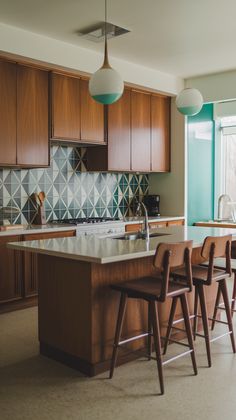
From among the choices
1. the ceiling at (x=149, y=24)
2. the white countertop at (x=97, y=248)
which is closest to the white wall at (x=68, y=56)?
the ceiling at (x=149, y=24)

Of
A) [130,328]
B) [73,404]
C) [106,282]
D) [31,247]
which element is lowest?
[73,404]

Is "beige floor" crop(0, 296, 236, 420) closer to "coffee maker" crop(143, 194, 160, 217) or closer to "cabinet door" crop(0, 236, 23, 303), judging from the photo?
"cabinet door" crop(0, 236, 23, 303)

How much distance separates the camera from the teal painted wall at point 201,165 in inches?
271

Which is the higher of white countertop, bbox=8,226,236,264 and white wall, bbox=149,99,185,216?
white wall, bbox=149,99,185,216

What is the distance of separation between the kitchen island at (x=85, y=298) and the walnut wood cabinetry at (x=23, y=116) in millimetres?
1606

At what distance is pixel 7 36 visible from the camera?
4.41 m

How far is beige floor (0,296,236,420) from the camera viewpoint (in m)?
2.51

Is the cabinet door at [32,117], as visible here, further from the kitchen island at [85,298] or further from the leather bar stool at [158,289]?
the leather bar stool at [158,289]

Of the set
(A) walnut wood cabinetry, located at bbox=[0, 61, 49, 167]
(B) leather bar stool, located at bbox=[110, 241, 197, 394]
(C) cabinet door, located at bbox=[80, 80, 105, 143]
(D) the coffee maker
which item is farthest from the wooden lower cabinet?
(D) the coffee maker

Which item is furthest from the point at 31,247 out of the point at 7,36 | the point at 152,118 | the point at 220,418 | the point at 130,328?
the point at 152,118

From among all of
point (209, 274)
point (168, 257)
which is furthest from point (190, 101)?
point (168, 257)

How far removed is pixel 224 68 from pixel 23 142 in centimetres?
299

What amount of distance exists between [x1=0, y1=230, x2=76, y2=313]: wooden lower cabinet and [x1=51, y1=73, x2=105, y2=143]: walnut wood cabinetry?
4.00 feet

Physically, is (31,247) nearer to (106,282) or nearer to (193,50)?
(106,282)
